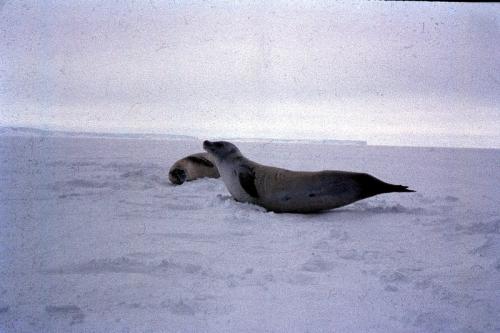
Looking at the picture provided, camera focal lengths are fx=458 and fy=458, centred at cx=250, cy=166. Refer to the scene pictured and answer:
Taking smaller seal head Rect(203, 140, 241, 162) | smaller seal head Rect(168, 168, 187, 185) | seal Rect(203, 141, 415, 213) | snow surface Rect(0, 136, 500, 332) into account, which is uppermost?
smaller seal head Rect(203, 140, 241, 162)

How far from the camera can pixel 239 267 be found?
6.91ft

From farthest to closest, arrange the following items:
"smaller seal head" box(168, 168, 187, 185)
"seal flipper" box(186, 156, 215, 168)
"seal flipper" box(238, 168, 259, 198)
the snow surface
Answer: "seal flipper" box(186, 156, 215, 168), "smaller seal head" box(168, 168, 187, 185), "seal flipper" box(238, 168, 259, 198), the snow surface

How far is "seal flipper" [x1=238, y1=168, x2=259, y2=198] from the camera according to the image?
3705mm

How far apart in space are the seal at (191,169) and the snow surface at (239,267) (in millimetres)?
1446

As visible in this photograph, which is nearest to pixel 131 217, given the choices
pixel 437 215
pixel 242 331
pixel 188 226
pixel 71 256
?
pixel 188 226

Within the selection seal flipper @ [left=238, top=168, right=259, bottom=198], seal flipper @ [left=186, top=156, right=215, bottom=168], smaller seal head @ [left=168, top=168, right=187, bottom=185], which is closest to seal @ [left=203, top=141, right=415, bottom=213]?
seal flipper @ [left=238, top=168, right=259, bottom=198]

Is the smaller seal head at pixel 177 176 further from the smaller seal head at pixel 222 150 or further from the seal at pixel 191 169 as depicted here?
the smaller seal head at pixel 222 150

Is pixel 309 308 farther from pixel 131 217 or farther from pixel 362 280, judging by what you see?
pixel 131 217

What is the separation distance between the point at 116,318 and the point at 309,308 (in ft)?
2.24

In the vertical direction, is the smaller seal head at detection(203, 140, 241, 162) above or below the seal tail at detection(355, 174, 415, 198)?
above

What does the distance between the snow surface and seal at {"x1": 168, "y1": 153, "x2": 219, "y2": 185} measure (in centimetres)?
145

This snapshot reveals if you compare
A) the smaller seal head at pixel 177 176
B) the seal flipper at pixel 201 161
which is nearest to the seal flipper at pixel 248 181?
the smaller seal head at pixel 177 176

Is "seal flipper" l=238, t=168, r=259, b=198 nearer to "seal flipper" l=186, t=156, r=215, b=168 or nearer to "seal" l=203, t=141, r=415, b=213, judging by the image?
"seal" l=203, t=141, r=415, b=213

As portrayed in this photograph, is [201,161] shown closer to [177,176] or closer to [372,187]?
[177,176]
